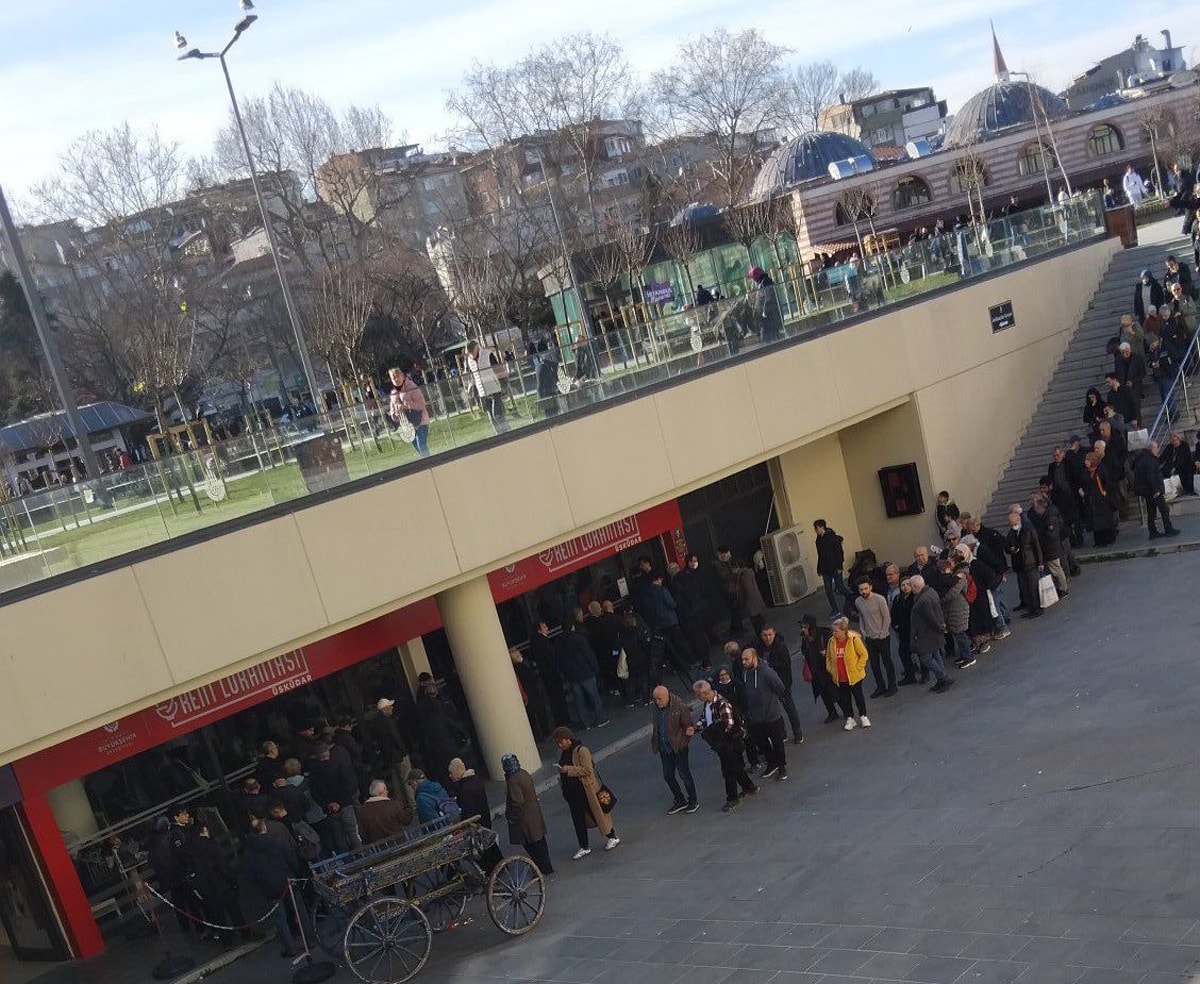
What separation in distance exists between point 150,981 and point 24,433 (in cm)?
2702

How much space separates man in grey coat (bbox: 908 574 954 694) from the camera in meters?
14.8

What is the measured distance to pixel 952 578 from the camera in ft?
50.1

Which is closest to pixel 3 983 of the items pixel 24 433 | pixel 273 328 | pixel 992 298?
pixel 992 298

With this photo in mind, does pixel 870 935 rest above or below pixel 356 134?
below

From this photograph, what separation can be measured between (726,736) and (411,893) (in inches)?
138

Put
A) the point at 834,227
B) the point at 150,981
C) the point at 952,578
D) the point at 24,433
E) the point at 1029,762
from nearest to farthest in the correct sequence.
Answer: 1. the point at 1029,762
2. the point at 150,981
3. the point at 952,578
4. the point at 24,433
5. the point at 834,227

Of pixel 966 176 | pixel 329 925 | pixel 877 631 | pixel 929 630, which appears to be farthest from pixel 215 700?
pixel 966 176

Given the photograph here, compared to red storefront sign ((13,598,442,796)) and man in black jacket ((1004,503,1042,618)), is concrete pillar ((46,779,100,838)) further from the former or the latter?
man in black jacket ((1004,503,1042,618))

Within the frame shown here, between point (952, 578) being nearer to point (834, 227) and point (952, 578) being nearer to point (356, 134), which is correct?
point (356, 134)

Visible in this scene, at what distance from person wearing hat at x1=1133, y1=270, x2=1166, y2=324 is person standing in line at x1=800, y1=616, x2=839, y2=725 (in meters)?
12.2

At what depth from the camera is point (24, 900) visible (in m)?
14.3

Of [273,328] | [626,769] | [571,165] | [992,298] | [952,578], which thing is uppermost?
[571,165]

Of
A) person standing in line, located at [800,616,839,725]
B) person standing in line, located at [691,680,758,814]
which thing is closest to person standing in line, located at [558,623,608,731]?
person standing in line, located at [800,616,839,725]

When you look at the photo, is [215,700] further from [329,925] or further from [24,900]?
[329,925]
